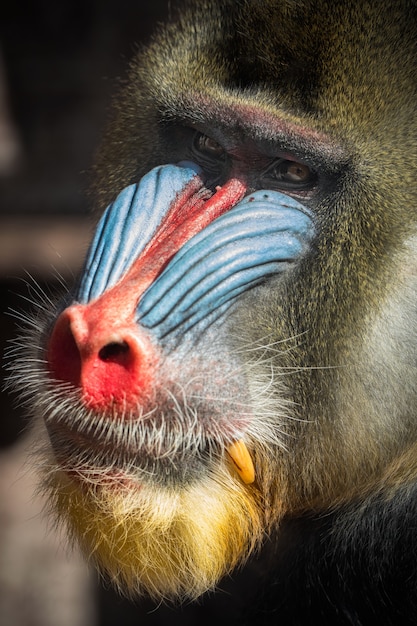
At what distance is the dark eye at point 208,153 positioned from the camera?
2.51 metres

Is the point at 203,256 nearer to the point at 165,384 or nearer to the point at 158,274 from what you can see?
the point at 158,274

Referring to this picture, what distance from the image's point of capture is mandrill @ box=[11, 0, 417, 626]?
216 centimetres

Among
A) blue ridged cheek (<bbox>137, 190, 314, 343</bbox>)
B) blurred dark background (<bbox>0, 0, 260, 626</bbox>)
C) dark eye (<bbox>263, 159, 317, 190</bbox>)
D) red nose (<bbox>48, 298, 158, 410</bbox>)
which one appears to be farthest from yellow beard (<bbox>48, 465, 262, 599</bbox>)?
blurred dark background (<bbox>0, 0, 260, 626</bbox>)

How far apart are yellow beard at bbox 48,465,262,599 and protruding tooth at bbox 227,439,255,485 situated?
0.09 ft

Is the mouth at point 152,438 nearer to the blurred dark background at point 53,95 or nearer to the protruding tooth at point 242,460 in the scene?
the protruding tooth at point 242,460

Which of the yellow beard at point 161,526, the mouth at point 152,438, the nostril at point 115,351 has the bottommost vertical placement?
the yellow beard at point 161,526

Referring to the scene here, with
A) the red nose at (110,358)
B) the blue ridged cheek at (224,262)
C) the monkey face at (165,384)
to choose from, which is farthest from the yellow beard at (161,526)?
the blue ridged cheek at (224,262)

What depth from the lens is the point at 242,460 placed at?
2281mm

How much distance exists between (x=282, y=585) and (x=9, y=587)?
8.67ft

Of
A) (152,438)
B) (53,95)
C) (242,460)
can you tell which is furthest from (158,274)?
(53,95)

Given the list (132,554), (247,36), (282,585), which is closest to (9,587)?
(282,585)

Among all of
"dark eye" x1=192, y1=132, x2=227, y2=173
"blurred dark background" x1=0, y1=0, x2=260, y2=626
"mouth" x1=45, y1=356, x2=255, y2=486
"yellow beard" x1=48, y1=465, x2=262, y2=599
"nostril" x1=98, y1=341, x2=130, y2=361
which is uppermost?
"blurred dark background" x1=0, y1=0, x2=260, y2=626

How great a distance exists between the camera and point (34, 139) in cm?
557

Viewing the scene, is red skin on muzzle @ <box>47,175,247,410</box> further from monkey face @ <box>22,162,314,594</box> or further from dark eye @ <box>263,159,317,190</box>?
dark eye @ <box>263,159,317,190</box>
